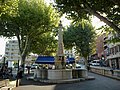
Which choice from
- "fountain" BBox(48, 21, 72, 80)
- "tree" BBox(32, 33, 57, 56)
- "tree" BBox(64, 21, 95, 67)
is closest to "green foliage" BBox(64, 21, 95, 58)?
"tree" BBox(64, 21, 95, 67)

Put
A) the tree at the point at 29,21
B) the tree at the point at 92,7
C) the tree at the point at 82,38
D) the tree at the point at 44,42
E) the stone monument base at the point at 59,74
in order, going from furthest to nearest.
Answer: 1. the tree at the point at 82,38
2. the tree at the point at 44,42
3. the tree at the point at 29,21
4. the stone monument base at the point at 59,74
5. the tree at the point at 92,7

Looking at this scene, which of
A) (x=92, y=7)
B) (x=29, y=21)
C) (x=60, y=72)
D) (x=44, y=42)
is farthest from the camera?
(x=44, y=42)

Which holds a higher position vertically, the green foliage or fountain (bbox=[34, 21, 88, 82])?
the green foliage

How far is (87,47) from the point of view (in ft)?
161

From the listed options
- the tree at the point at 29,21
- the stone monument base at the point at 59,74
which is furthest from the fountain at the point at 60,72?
the tree at the point at 29,21

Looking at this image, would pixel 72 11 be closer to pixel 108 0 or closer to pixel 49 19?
pixel 108 0

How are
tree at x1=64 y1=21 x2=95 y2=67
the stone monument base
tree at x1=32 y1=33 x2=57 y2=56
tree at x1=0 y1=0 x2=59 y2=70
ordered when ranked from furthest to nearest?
tree at x1=64 y1=21 x2=95 y2=67, tree at x1=32 y1=33 x2=57 y2=56, tree at x1=0 y1=0 x2=59 y2=70, the stone monument base

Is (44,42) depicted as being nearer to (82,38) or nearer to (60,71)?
(82,38)

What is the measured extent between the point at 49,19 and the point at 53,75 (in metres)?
11.8

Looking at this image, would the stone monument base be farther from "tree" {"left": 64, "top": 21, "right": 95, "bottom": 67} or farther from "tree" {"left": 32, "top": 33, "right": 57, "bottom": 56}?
"tree" {"left": 64, "top": 21, "right": 95, "bottom": 67}

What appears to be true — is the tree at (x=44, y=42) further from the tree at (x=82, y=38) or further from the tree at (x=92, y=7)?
the tree at (x=92, y=7)

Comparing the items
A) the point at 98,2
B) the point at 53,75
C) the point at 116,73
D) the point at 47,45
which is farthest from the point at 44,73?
the point at 47,45

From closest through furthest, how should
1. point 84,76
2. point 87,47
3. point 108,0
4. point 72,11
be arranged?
point 108,0, point 72,11, point 84,76, point 87,47

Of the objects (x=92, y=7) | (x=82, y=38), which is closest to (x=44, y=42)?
(x=82, y=38)
